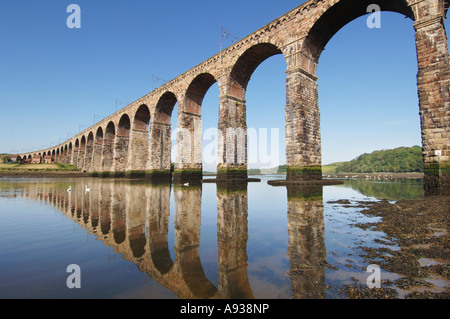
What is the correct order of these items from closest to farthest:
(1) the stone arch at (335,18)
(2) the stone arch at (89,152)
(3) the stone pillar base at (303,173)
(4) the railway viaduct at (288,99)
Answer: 1. (4) the railway viaduct at (288,99)
2. (1) the stone arch at (335,18)
3. (3) the stone pillar base at (303,173)
4. (2) the stone arch at (89,152)

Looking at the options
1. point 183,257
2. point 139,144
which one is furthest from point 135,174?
point 183,257

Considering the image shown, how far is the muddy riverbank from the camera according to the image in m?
1.75

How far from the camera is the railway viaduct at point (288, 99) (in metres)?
9.10

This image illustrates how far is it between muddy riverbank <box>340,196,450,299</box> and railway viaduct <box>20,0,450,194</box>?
21.6ft

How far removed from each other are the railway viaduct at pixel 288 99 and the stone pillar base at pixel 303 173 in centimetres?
6

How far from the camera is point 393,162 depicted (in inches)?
2426

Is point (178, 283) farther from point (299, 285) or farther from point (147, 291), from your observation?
point (299, 285)

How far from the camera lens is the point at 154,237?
11.8 ft

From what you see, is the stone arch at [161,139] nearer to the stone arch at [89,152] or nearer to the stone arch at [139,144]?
the stone arch at [139,144]

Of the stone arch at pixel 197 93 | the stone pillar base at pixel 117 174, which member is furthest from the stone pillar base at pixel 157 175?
the stone arch at pixel 197 93

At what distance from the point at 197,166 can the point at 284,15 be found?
15.3m

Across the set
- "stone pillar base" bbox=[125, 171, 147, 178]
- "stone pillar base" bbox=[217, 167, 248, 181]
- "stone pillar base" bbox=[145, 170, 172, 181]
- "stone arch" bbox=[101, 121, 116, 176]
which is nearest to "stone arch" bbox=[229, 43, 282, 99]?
"stone pillar base" bbox=[217, 167, 248, 181]
